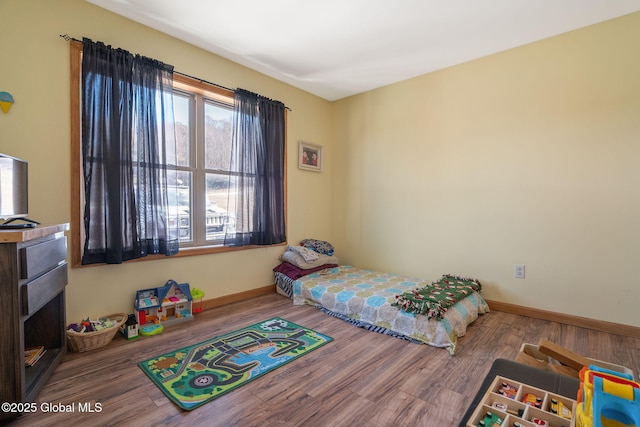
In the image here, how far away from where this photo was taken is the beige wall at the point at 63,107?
6.35 feet

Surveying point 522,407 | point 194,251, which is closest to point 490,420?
point 522,407

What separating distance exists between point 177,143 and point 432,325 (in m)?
2.67

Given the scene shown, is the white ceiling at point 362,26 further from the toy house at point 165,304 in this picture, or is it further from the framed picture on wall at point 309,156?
the toy house at point 165,304

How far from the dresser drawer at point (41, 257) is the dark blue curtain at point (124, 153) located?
1.22ft

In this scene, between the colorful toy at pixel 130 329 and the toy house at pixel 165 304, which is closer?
the colorful toy at pixel 130 329

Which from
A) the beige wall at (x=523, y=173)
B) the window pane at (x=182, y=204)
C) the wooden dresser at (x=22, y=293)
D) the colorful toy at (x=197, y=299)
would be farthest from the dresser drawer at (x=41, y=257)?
the beige wall at (x=523, y=173)

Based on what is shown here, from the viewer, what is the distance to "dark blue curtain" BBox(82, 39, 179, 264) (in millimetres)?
2148

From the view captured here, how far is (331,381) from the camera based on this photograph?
1.70 meters

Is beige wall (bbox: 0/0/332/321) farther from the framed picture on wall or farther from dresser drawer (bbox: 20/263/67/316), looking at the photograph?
the framed picture on wall

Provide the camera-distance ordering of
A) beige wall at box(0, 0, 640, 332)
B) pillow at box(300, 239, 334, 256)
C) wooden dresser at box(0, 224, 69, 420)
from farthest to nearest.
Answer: pillow at box(300, 239, 334, 256) → beige wall at box(0, 0, 640, 332) → wooden dresser at box(0, 224, 69, 420)

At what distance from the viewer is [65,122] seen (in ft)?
6.89

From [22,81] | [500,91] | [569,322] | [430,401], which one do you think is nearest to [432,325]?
[430,401]

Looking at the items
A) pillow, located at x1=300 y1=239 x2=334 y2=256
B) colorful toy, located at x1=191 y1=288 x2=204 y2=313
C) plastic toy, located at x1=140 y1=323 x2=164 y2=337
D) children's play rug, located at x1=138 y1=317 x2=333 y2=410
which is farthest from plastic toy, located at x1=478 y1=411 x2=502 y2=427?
pillow, located at x1=300 y1=239 x2=334 y2=256

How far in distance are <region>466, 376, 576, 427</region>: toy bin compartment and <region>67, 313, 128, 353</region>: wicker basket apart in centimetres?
227
